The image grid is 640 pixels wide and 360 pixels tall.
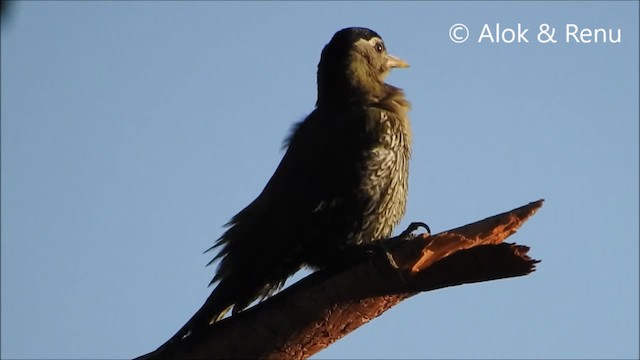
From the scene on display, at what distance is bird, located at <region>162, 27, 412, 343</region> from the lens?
5105mm

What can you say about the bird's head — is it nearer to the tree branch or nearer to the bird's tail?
the bird's tail

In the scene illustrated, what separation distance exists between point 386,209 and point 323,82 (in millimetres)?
1252

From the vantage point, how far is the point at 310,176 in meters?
5.41

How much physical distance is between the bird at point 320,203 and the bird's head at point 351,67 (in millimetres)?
155

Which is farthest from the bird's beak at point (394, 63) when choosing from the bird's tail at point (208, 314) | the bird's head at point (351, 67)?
the bird's tail at point (208, 314)

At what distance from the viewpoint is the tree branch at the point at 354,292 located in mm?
3887

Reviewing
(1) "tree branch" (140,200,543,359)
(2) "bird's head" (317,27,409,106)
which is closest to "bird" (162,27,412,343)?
(2) "bird's head" (317,27,409,106)

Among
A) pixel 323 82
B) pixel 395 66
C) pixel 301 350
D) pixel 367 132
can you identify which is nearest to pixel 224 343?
pixel 301 350

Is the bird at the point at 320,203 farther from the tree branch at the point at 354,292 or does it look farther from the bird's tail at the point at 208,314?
the tree branch at the point at 354,292

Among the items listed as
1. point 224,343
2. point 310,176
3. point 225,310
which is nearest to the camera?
point 224,343

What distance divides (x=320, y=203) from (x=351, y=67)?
1314 millimetres

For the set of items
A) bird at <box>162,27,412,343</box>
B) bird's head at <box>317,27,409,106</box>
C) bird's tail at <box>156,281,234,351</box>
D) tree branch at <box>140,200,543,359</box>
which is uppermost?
bird's head at <box>317,27,409,106</box>

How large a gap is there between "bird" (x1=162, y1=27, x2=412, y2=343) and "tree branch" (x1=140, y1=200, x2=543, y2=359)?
79cm

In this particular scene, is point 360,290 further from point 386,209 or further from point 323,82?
point 323,82
